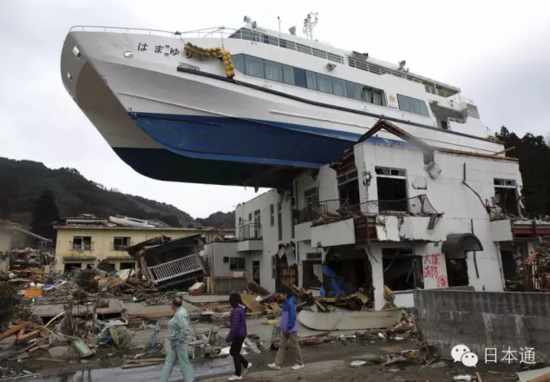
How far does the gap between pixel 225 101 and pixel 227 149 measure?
1.90 metres

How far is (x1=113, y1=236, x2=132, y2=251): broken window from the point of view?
37000 mm

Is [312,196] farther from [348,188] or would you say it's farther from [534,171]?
[534,171]

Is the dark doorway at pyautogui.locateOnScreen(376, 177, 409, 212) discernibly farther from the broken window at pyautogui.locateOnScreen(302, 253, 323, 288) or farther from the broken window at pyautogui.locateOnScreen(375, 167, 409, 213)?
the broken window at pyautogui.locateOnScreen(302, 253, 323, 288)

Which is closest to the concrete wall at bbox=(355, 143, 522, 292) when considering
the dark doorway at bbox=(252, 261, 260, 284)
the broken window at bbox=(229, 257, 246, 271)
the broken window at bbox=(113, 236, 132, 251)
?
the dark doorway at bbox=(252, 261, 260, 284)

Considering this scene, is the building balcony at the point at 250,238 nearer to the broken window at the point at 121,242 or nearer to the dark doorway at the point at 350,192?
the dark doorway at the point at 350,192

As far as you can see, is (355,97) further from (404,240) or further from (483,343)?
(483,343)

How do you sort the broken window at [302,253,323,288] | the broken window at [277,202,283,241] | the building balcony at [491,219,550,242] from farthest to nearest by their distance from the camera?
the broken window at [277,202,283,241]
the broken window at [302,253,323,288]
the building balcony at [491,219,550,242]

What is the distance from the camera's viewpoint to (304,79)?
17.5 m

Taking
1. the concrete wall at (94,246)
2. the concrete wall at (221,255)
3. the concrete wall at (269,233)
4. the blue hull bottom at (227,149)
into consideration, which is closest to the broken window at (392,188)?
the blue hull bottom at (227,149)

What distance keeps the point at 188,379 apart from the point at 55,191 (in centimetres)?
8251

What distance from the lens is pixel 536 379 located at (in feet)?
15.5

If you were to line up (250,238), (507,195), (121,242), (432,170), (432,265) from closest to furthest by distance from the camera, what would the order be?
(432,265)
(432,170)
(507,195)
(250,238)
(121,242)

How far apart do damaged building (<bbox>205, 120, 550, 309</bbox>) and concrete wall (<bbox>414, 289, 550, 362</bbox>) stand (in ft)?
18.4

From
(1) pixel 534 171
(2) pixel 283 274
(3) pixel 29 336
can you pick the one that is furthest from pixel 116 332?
(1) pixel 534 171
